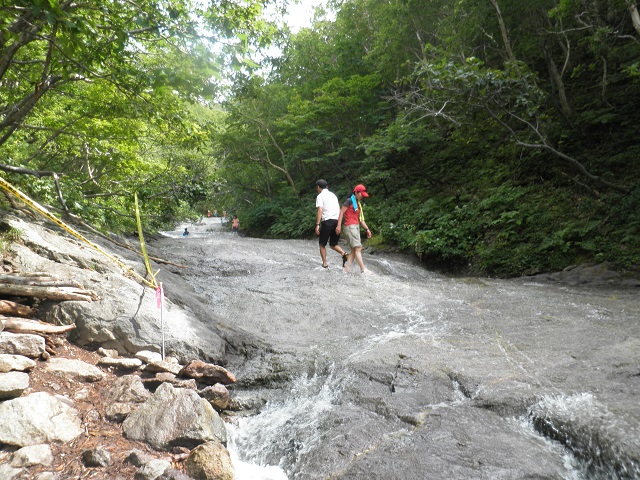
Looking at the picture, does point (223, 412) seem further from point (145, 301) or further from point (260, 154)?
point (260, 154)

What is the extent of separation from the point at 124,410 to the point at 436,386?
8.92 ft

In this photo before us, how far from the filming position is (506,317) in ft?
18.6

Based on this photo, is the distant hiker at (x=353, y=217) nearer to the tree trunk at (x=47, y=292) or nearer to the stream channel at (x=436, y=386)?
the stream channel at (x=436, y=386)

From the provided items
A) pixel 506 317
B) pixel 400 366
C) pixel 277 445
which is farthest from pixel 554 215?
pixel 277 445

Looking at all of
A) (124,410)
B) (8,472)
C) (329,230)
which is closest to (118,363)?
(124,410)

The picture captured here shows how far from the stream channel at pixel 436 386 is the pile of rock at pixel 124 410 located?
32cm

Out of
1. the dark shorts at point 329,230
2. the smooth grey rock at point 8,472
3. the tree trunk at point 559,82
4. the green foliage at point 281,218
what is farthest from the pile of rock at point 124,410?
the green foliage at point 281,218

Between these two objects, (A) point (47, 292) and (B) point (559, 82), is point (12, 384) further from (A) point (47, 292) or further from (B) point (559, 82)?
(B) point (559, 82)

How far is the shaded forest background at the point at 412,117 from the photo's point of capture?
5.46 meters

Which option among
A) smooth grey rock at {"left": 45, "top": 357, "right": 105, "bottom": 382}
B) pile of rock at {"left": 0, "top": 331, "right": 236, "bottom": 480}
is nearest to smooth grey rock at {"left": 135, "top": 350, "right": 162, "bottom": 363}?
pile of rock at {"left": 0, "top": 331, "right": 236, "bottom": 480}

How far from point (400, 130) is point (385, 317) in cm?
1145

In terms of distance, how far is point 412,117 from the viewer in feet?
55.7

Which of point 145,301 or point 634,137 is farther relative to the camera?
point 634,137

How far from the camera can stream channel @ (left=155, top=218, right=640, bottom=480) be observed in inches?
107
